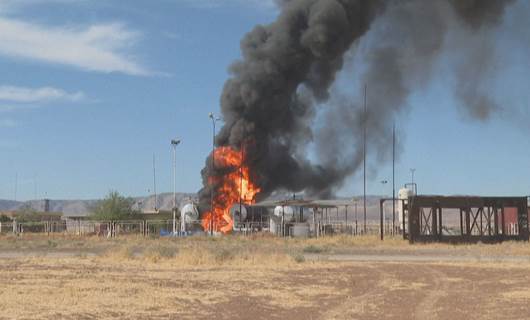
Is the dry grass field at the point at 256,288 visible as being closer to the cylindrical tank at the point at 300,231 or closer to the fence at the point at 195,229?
the cylindrical tank at the point at 300,231

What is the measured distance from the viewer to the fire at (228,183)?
73250mm

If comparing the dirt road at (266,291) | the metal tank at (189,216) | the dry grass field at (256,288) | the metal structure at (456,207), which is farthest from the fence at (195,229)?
the dirt road at (266,291)

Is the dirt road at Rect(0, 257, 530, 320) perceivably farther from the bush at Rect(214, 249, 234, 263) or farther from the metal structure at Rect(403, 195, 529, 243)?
the metal structure at Rect(403, 195, 529, 243)

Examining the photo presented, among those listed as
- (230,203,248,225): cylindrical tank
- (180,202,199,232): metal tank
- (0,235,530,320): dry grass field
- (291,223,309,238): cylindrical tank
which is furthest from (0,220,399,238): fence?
(0,235,530,320): dry grass field

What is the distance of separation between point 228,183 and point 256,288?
53869 millimetres

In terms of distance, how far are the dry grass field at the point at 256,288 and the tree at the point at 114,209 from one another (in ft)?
188

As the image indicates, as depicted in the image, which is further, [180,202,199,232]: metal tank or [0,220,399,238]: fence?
[180,202,199,232]: metal tank

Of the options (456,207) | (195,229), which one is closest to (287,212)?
(195,229)

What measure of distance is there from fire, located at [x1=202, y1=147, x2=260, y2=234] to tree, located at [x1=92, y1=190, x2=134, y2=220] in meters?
19.3

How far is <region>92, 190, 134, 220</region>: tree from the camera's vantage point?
89.6 meters

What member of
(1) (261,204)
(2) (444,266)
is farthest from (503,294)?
(1) (261,204)

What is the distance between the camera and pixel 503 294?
18.8m

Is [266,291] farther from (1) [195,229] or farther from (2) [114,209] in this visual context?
(2) [114,209]

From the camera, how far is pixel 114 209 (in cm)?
9012
